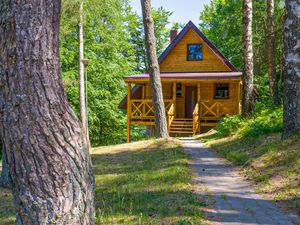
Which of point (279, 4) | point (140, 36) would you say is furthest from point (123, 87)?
point (279, 4)

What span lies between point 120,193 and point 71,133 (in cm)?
313

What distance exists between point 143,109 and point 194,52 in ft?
17.9

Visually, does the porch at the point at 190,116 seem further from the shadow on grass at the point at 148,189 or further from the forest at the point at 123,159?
the shadow on grass at the point at 148,189

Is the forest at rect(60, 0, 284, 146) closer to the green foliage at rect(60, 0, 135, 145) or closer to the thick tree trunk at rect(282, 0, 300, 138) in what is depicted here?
the green foliage at rect(60, 0, 135, 145)

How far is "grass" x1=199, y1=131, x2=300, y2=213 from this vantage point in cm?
562

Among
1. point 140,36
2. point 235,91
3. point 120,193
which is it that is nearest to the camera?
point 120,193

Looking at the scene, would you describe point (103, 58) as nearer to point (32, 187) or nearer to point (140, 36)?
point (140, 36)

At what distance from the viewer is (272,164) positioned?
23.4 ft

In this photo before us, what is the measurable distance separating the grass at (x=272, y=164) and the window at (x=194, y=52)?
13700mm

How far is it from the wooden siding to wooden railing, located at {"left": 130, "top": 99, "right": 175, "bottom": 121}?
2.91 metres

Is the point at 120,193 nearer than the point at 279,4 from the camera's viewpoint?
Yes

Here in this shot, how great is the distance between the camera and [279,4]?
1037 inches

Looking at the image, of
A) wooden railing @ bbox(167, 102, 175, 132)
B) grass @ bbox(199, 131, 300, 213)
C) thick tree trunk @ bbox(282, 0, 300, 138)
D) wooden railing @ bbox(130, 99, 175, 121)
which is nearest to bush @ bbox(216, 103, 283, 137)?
grass @ bbox(199, 131, 300, 213)

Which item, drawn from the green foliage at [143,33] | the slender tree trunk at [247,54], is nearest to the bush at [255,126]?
the slender tree trunk at [247,54]
